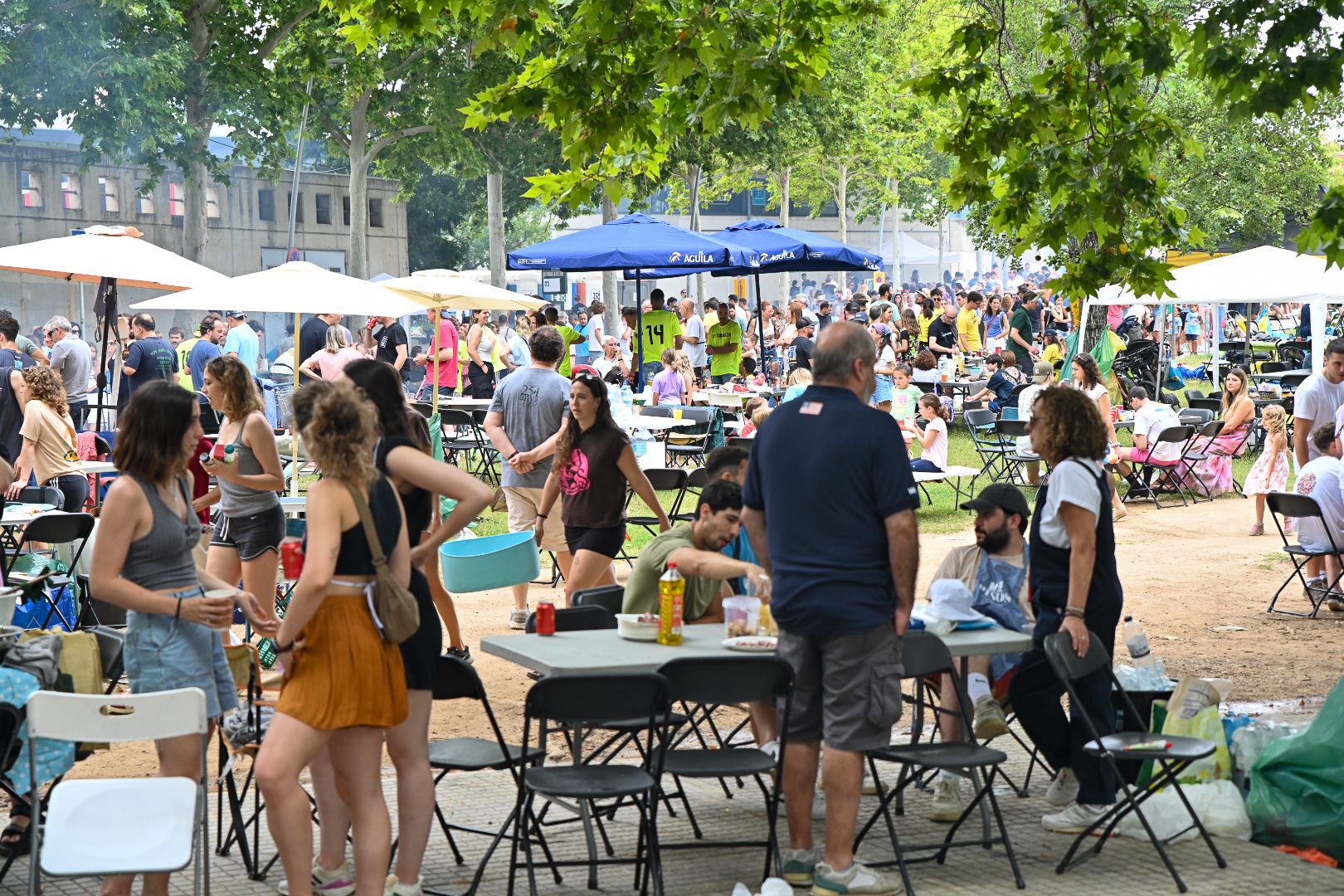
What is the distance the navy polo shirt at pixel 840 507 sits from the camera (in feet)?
17.1

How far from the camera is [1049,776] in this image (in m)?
6.91

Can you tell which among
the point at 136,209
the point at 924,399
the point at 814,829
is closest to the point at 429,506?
the point at 814,829

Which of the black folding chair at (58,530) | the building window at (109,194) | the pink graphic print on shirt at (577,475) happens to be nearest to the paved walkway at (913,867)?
the pink graphic print on shirt at (577,475)

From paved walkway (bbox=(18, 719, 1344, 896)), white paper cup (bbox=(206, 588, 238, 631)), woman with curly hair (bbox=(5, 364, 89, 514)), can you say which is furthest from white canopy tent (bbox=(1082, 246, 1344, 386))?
white paper cup (bbox=(206, 588, 238, 631))

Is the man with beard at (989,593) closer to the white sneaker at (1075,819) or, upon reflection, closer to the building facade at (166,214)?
the white sneaker at (1075,819)

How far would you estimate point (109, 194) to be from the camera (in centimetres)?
5062

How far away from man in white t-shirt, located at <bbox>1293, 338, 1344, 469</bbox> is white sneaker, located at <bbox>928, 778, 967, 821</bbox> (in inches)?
232

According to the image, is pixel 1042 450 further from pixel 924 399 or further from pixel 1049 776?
pixel 924 399

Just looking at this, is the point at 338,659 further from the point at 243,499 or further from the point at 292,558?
the point at 243,499

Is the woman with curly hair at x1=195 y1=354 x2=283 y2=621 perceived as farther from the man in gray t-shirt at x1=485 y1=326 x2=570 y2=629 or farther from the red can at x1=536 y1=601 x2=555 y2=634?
the red can at x1=536 y1=601 x2=555 y2=634

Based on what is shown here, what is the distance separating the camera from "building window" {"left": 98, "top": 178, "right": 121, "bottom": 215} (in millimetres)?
50438

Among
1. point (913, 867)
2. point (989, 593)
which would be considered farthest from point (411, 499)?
point (989, 593)

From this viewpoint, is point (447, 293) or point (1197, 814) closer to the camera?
point (1197, 814)

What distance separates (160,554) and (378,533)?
2.62 feet
